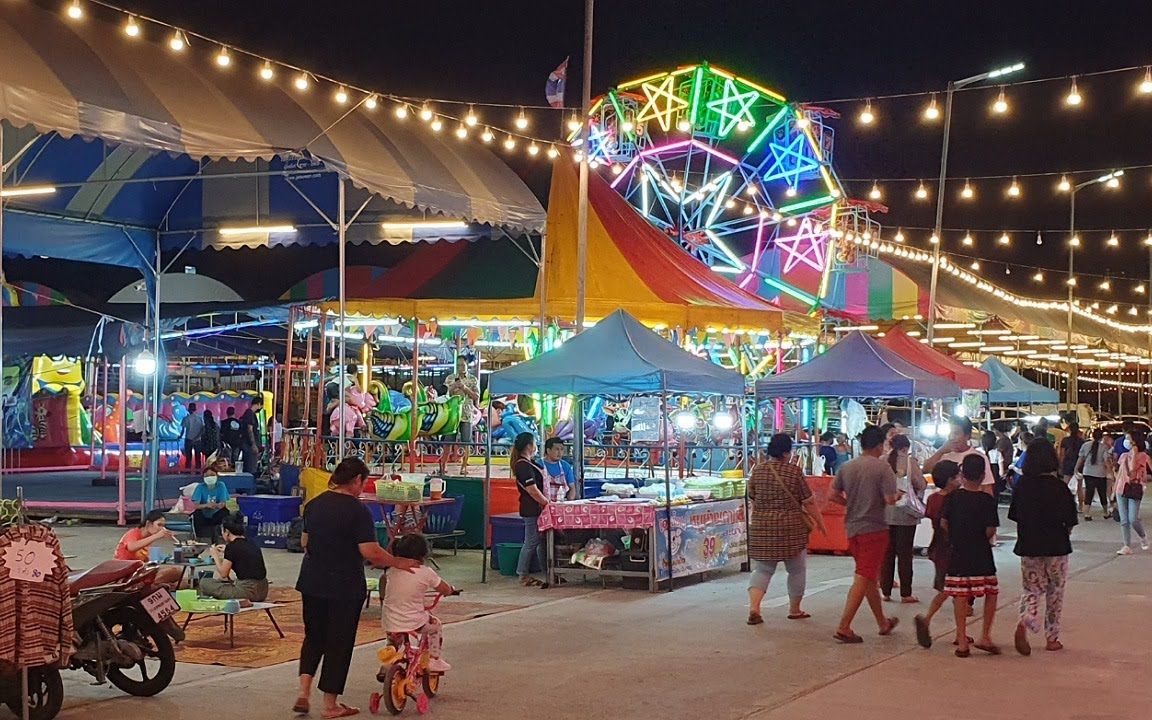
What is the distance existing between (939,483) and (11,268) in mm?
16858

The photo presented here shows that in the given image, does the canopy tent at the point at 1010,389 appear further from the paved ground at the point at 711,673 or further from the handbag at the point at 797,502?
the handbag at the point at 797,502

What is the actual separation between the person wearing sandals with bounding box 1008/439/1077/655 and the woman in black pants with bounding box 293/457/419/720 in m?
5.10

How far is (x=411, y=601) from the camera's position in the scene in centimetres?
834

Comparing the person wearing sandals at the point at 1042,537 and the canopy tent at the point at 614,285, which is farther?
the canopy tent at the point at 614,285

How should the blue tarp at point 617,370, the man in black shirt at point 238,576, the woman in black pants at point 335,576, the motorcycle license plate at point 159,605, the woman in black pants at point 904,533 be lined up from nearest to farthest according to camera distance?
the woman in black pants at point 335,576 → the motorcycle license plate at point 159,605 → the man in black shirt at point 238,576 → the woman in black pants at point 904,533 → the blue tarp at point 617,370

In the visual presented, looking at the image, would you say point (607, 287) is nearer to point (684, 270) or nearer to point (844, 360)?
point (684, 270)

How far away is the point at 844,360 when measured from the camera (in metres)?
18.8

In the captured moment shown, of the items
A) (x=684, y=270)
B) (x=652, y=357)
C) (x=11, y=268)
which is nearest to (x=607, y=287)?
(x=684, y=270)

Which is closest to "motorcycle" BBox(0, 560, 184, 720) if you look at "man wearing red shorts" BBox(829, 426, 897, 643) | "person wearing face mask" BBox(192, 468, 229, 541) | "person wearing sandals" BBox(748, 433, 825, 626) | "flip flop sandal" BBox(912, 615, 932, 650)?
"person wearing sandals" BBox(748, 433, 825, 626)

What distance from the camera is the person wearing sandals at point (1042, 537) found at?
33.8 ft

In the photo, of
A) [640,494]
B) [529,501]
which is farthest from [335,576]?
[640,494]

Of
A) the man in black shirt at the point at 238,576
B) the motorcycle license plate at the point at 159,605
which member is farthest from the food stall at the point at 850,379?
the motorcycle license plate at the point at 159,605

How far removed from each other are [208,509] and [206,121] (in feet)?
14.4

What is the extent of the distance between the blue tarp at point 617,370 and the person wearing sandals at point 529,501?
0.65m
